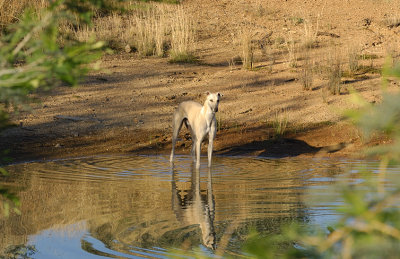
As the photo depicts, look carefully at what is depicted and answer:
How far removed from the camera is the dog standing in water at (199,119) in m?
13.0

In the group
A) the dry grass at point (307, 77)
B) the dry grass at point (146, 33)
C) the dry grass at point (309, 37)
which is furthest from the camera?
the dry grass at point (309, 37)

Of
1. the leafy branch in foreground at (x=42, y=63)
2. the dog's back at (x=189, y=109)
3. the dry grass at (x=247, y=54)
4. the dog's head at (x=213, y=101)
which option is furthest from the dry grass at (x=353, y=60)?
the leafy branch in foreground at (x=42, y=63)

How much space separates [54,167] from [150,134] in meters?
3.33

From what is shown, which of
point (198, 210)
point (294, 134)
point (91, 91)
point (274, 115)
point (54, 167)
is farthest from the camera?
point (91, 91)

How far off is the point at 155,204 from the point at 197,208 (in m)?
0.61

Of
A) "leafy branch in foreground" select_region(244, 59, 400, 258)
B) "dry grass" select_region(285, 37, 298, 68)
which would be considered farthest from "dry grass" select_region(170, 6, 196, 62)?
"leafy branch in foreground" select_region(244, 59, 400, 258)

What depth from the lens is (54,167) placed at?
12.7 metres

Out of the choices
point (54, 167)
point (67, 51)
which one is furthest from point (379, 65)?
point (67, 51)

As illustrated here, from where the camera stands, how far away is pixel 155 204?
9.66 meters

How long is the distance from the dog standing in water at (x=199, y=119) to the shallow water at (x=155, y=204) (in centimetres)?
41

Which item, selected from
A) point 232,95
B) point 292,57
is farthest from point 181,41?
point 232,95

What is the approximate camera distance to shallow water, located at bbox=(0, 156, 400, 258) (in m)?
7.49

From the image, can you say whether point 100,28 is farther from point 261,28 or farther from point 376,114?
point 376,114

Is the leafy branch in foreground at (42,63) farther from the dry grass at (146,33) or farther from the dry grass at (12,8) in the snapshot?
the dry grass at (146,33)
